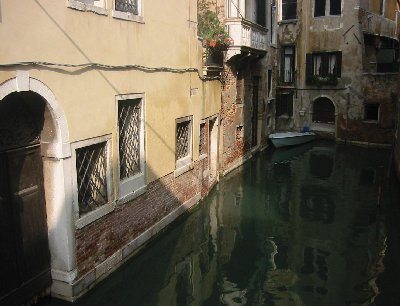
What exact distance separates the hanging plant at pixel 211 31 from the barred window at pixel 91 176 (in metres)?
4.98

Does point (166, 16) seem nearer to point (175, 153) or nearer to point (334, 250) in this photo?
point (175, 153)

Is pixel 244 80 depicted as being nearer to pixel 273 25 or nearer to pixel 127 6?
pixel 273 25

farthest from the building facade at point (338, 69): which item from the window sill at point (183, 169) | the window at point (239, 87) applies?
the window sill at point (183, 169)

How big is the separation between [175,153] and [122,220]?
2.30 m

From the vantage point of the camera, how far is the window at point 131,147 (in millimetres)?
6875

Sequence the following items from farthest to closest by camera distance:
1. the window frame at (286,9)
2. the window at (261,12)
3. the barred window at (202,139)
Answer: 1. the window frame at (286,9)
2. the window at (261,12)
3. the barred window at (202,139)

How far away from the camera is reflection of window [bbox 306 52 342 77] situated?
19922 millimetres

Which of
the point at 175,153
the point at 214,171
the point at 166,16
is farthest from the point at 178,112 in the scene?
the point at 214,171

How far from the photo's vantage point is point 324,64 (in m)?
20.2

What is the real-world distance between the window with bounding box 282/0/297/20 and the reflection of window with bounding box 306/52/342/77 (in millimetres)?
2179

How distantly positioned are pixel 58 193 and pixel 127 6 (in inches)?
125

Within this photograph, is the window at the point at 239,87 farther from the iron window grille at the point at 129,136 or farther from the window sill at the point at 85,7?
the window sill at the point at 85,7

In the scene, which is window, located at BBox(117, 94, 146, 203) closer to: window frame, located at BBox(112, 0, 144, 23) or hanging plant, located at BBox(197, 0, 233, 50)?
window frame, located at BBox(112, 0, 144, 23)

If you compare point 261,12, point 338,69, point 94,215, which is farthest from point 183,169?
point 338,69
